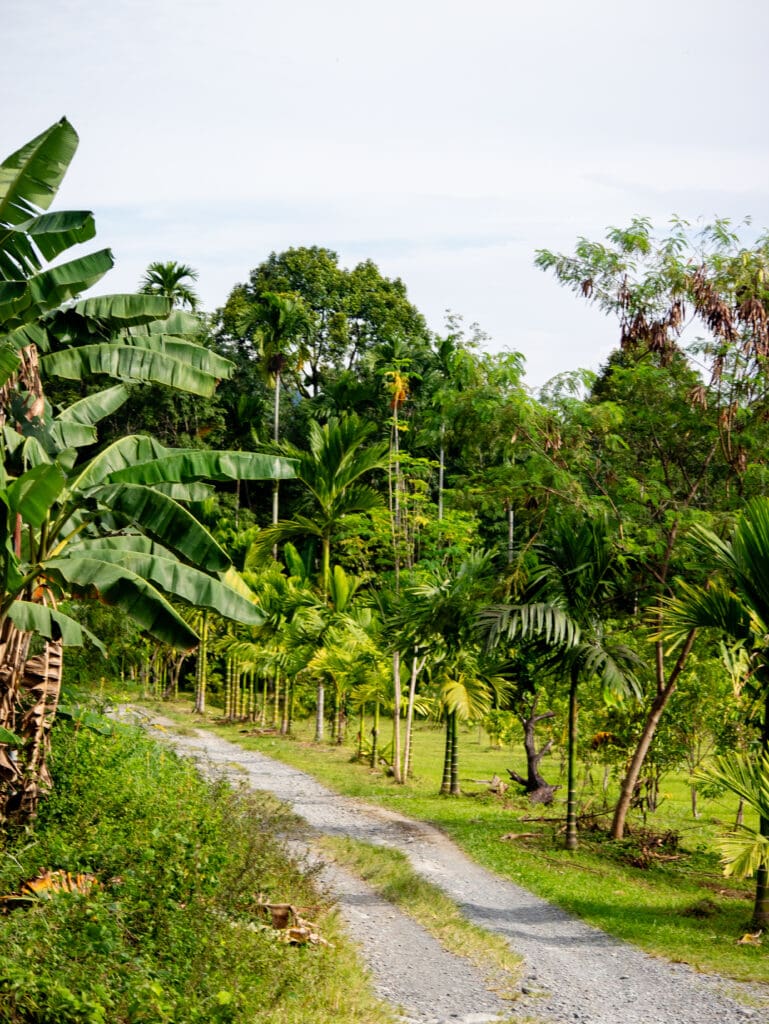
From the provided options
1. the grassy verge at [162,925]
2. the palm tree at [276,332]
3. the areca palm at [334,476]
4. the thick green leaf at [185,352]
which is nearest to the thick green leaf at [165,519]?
the grassy verge at [162,925]

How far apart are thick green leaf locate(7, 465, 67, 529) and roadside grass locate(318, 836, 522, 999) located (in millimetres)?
4900

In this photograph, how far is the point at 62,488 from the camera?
30.0 ft

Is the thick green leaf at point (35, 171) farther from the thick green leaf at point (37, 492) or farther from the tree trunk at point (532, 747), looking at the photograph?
the tree trunk at point (532, 747)

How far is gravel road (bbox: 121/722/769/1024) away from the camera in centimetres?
711

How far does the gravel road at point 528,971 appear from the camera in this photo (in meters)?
7.11

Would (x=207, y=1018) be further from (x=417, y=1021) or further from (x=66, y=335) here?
(x=66, y=335)

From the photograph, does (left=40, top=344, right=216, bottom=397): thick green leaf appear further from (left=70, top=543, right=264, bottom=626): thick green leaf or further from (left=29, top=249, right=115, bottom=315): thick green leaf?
(left=70, top=543, right=264, bottom=626): thick green leaf

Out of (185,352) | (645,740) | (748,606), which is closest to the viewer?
(748,606)

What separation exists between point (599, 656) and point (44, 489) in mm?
6635

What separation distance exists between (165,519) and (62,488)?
133 cm

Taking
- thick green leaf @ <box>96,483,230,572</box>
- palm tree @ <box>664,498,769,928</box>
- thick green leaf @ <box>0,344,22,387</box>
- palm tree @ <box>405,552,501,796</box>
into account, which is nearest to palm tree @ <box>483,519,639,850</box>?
palm tree @ <box>405,552,501,796</box>

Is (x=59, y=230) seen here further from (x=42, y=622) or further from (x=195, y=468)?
(x=42, y=622)

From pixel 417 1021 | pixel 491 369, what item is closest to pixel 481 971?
pixel 417 1021

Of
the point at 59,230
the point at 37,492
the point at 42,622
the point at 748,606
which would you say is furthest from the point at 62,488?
the point at 748,606
